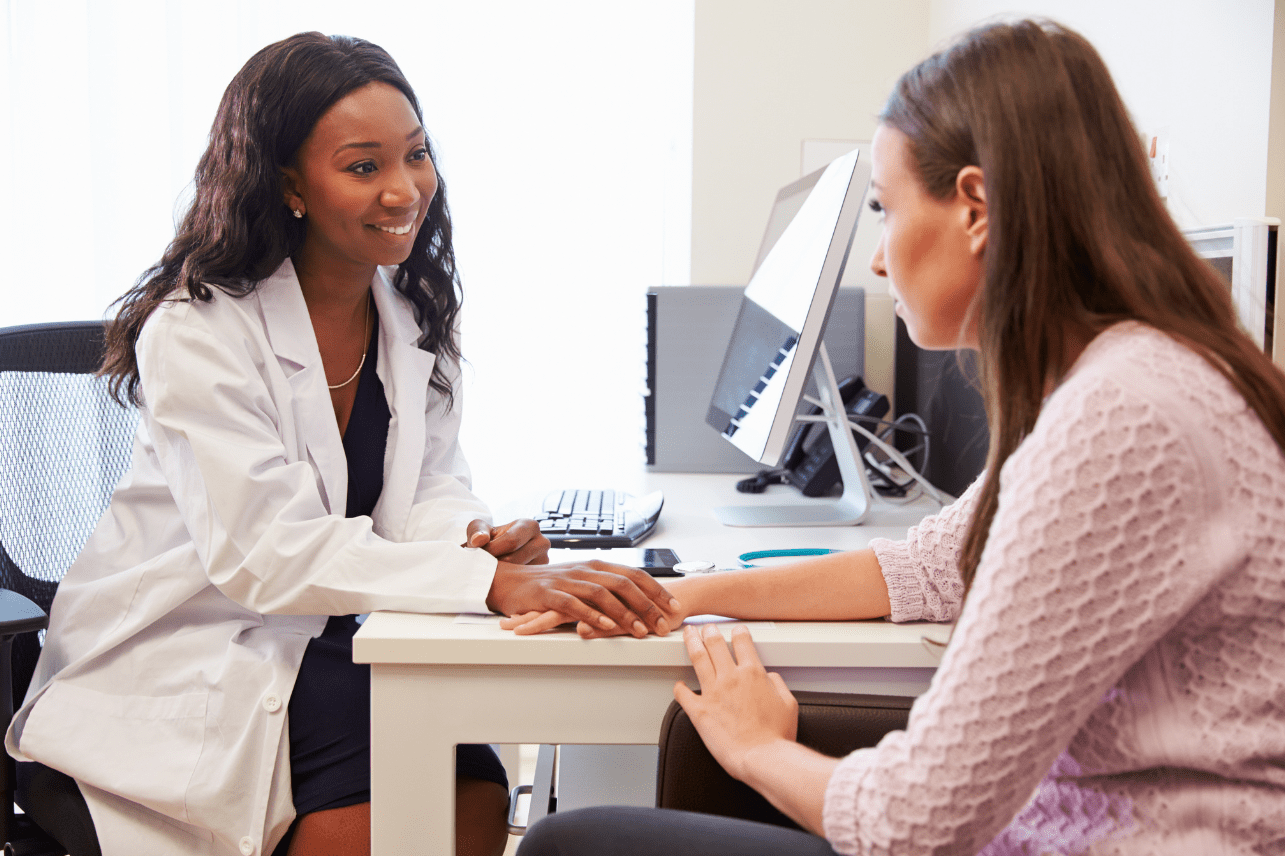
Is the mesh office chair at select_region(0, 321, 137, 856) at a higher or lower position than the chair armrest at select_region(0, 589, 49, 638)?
higher

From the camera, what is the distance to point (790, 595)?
2.83ft

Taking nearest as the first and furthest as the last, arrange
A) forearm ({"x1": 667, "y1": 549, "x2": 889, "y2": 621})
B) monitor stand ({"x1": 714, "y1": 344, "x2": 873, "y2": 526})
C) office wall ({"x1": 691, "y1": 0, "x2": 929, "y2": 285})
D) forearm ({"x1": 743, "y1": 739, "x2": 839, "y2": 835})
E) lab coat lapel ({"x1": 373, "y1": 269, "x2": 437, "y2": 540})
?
forearm ({"x1": 743, "y1": 739, "x2": 839, "y2": 835}), forearm ({"x1": 667, "y1": 549, "x2": 889, "y2": 621}), lab coat lapel ({"x1": 373, "y1": 269, "x2": 437, "y2": 540}), monitor stand ({"x1": 714, "y1": 344, "x2": 873, "y2": 526}), office wall ({"x1": 691, "y1": 0, "x2": 929, "y2": 285})

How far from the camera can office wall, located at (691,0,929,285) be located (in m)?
2.29

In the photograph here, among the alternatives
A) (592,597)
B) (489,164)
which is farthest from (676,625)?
(489,164)

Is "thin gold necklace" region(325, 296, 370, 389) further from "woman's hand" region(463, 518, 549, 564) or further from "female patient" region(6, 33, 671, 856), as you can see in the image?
"woman's hand" region(463, 518, 549, 564)

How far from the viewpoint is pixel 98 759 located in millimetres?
945

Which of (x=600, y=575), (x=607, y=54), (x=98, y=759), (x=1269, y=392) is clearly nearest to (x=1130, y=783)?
(x=1269, y=392)

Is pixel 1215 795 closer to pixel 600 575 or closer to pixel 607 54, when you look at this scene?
pixel 600 575

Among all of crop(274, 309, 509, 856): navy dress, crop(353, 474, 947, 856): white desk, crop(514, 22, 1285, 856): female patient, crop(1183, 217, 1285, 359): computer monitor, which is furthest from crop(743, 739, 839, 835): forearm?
crop(1183, 217, 1285, 359): computer monitor

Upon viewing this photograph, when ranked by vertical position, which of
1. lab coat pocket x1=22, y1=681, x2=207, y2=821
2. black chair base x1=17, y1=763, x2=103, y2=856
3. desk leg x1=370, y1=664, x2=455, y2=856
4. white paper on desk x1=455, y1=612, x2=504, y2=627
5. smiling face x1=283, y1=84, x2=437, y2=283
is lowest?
black chair base x1=17, y1=763, x2=103, y2=856

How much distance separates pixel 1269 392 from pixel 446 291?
107 centimetres

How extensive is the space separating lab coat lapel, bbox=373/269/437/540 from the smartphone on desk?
0.20 metres

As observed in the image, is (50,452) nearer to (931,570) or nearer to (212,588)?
(212,588)

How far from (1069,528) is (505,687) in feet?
1.53
